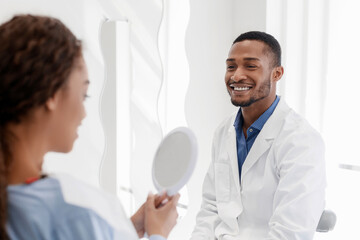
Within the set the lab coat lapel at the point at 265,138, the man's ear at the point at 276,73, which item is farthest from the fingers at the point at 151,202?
the man's ear at the point at 276,73

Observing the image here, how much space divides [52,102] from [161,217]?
1.22 feet

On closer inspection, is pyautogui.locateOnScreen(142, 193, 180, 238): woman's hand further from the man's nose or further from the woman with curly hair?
the man's nose

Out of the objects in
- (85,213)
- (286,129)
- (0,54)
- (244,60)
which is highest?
(0,54)

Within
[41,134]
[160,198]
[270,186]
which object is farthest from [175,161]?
[270,186]

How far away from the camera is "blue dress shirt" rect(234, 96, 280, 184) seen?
1.68m

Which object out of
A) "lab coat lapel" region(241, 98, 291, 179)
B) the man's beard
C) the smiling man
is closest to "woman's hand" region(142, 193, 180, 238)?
the smiling man

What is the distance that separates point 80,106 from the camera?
789 millimetres

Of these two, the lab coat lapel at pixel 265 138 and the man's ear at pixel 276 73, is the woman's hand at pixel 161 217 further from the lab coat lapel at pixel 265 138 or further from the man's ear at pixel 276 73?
the man's ear at pixel 276 73

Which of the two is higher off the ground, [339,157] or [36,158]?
[36,158]

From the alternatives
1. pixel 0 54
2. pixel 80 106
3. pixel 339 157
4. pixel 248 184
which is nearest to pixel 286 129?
pixel 248 184

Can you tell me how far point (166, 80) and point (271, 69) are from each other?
890 millimetres

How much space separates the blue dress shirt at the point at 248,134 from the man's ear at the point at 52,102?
106 centimetres

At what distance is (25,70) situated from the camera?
2.32 ft

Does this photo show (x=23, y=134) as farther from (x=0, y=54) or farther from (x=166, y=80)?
(x=166, y=80)
